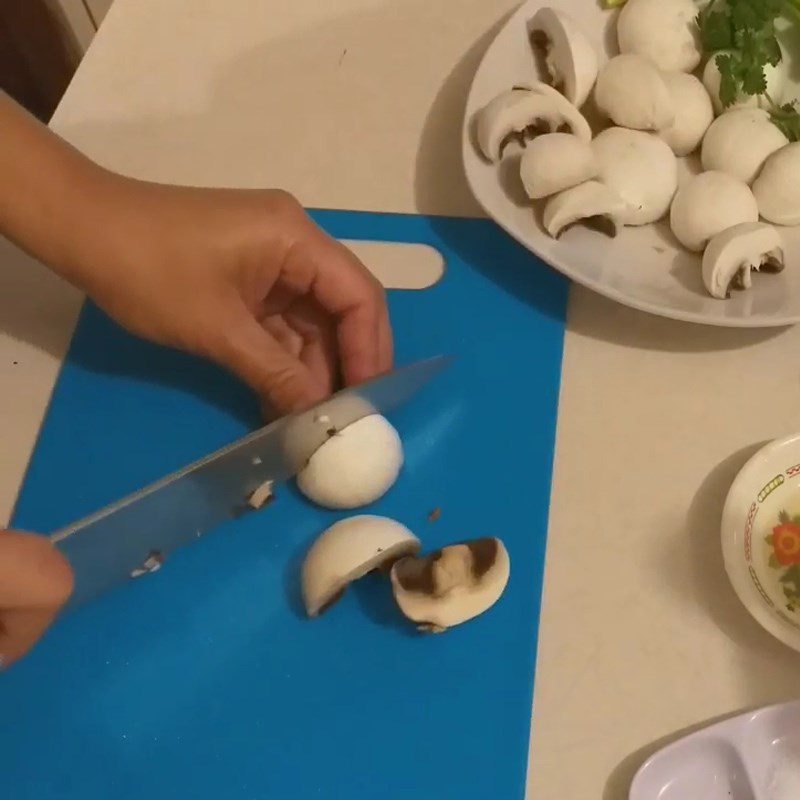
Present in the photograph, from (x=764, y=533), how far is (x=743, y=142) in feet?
1.01

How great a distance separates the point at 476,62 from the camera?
0.96 metres

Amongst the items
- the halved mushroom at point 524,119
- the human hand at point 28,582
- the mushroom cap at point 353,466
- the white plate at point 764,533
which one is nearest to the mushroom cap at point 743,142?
the halved mushroom at point 524,119

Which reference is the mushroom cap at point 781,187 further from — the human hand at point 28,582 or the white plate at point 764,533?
the human hand at point 28,582

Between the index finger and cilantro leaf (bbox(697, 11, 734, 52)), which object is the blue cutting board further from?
cilantro leaf (bbox(697, 11, 734, 52))

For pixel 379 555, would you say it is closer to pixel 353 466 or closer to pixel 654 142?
pixel 353 466

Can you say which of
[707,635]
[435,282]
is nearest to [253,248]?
[435,282]

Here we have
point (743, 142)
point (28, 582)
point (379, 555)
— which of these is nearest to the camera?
point (28, 582)

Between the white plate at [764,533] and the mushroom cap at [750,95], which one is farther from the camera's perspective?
the mushroom cap at [750,95]

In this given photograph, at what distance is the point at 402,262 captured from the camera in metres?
0.85

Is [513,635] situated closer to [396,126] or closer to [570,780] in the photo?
[570,780]

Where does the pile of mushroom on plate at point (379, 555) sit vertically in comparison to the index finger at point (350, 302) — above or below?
below

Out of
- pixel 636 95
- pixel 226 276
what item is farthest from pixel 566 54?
pixel 226 276

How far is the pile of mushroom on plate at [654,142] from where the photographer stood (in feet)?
2.38

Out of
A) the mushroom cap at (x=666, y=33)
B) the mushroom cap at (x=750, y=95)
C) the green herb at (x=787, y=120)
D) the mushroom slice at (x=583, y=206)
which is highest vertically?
the mushroom cap at (x=666, y=33)
